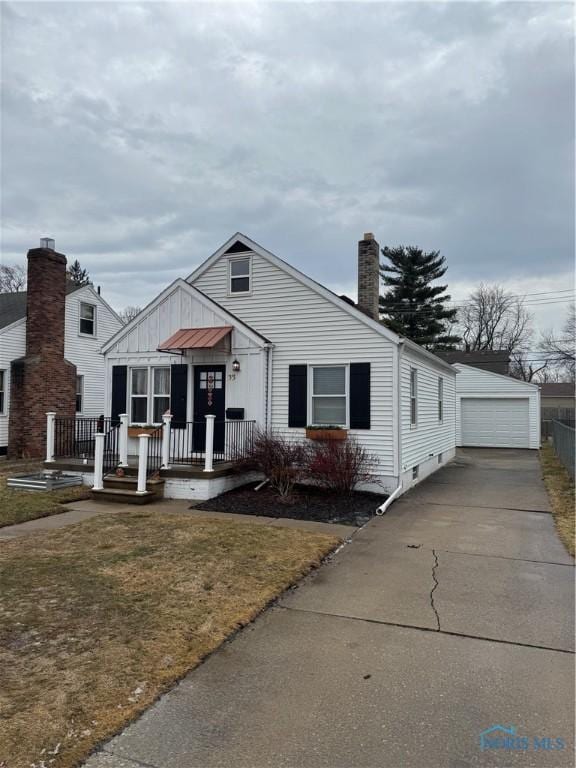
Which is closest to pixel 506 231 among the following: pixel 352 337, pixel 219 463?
pixel 352 337

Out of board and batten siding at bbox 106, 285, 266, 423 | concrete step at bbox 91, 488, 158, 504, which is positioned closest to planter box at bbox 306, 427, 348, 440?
board and batten siding at bbox 106, 285, 266, 423

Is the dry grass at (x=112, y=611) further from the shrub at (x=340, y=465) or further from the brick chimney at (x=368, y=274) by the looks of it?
the brick chimney at (x=368, y=274)

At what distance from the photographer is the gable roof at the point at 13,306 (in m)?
18.0

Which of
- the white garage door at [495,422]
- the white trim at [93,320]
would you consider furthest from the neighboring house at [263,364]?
the white garage door at [495,422]

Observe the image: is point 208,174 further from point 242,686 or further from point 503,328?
point 503,328

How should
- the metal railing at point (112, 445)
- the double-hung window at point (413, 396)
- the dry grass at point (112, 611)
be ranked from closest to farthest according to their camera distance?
1. the dry grass at point (112, 611)
2. the metal railing at point (112, 445)
3. the double-hung window at point (413, 396)

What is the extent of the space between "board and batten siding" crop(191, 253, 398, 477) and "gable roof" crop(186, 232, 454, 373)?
10 cm

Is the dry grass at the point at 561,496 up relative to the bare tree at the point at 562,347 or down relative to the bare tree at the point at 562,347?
down

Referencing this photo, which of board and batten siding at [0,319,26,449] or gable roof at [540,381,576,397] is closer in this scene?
board and batten siding at [0,319,26,449]

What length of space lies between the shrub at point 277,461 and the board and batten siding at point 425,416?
2.38 meters

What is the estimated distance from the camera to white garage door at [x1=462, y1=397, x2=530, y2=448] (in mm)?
23438

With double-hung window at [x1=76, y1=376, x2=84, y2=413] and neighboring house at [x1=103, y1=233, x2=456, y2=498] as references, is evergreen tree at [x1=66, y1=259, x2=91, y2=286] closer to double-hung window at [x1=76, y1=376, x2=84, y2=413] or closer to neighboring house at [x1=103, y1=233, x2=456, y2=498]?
double-hung window at [x1=76, y1=376, x2=84, y2=413]

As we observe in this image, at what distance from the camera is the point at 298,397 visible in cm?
1144

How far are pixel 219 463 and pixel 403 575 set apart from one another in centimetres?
590
